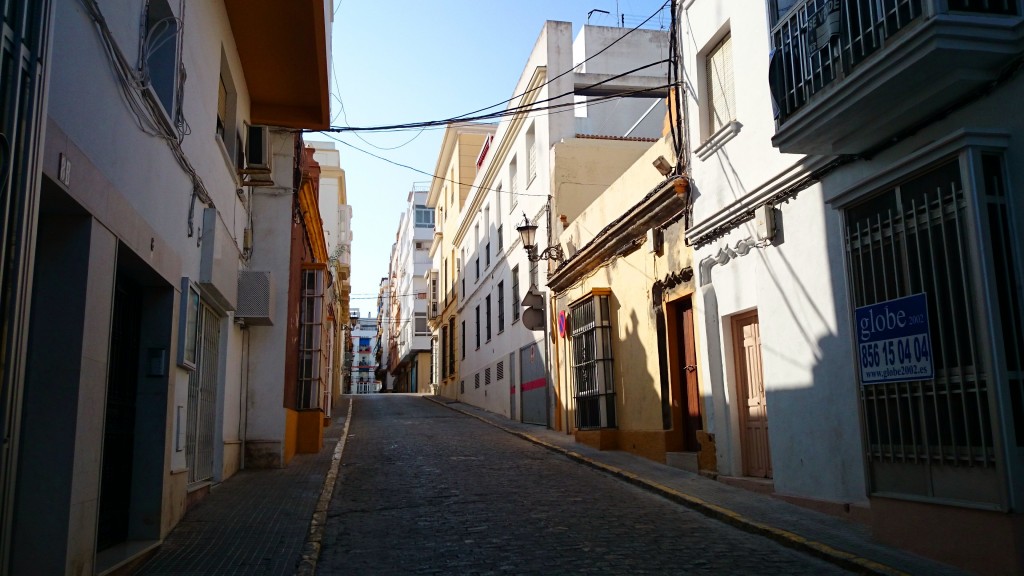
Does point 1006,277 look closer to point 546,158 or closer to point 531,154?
point 546,158

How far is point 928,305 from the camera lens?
6219 millimetres

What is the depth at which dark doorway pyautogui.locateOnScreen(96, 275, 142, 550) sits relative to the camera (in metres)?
6.57

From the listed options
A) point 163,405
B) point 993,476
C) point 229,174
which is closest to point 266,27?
point 229,174

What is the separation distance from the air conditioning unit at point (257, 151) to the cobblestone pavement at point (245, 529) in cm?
401

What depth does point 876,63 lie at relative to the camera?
6.14 metres

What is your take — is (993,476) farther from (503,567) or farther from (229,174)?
(229,174)

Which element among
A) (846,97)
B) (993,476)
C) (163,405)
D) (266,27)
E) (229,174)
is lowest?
(993,476)

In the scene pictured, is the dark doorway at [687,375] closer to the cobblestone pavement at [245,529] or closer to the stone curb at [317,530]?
the stone curb at [317,530]

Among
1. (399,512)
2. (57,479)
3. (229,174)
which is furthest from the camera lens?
(229,174)

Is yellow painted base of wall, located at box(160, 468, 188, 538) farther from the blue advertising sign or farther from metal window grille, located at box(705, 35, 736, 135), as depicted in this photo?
metal window grille, located at box(705, 35, 736, 135)

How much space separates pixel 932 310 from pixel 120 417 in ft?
21.0

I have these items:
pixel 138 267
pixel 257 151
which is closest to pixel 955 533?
pixel 138 267

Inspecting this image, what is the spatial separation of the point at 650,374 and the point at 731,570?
6776 mm

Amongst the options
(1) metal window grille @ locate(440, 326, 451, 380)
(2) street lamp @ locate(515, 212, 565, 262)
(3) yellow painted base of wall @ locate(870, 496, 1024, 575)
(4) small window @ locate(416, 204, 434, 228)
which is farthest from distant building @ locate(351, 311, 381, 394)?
(3) yellow painted base of wall @ locate(870, 496, 1024, 575)
